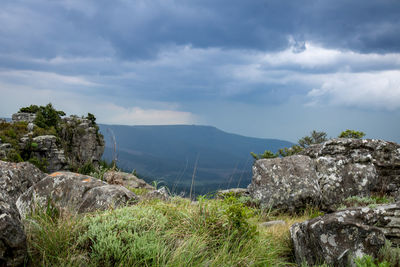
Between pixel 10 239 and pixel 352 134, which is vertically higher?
pixel 352 134

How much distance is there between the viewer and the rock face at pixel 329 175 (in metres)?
9.77

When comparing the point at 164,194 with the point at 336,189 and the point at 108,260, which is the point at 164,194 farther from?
the point at 336,189

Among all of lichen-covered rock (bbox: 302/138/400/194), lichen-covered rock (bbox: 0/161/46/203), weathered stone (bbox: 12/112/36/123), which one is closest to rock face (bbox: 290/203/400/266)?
lichen-covered rock (bbox: 302/138/400/194)

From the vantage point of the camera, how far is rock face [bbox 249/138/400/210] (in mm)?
9773

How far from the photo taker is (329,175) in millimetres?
10414

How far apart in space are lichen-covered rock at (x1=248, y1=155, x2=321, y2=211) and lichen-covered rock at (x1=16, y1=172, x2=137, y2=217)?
528 cm

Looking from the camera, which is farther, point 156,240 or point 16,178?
point 16,178

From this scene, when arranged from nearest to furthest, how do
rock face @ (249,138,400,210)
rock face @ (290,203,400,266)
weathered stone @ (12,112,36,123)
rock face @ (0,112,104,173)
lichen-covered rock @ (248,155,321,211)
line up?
rock face @ (290,203,400,266)
lichen-covered rock @ (248,155,321,211)
rock face @ (249,138,400,210)
rock face @ (0,112,104,173)
weathered stone @ (12,112,36,123)

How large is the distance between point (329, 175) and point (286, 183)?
1.83 m

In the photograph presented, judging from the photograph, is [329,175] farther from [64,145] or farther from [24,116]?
[24,116]

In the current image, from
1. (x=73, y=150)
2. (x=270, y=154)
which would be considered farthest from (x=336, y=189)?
(x=73, y=150)

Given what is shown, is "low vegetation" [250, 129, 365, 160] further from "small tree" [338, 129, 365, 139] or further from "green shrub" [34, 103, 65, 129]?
"green shrub" [34, 103, 65, 129]

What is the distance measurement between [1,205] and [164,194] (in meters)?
4.68

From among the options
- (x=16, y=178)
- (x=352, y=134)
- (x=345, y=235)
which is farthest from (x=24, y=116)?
(x=345, y=235)
